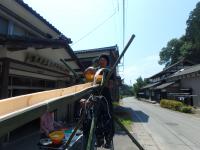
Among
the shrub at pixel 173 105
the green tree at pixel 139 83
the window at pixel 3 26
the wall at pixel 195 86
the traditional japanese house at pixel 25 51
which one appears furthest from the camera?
the green tree at pixel 139 83

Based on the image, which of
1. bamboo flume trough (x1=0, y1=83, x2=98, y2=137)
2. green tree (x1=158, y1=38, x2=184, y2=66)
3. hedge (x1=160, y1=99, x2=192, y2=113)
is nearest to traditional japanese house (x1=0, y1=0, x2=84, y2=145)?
bamboo flume trough (x1=0, y1=83, x2=98, y2=137)

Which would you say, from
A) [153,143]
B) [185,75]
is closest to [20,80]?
[153,143]

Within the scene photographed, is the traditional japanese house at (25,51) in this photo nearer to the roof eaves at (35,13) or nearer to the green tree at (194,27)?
the roof eaves at (35,13)

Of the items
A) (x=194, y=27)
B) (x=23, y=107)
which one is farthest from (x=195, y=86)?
(x=23, y=107)

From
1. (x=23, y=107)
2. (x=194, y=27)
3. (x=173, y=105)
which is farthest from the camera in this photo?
(x=194, y=27)

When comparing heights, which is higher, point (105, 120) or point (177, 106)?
point (105, 120)

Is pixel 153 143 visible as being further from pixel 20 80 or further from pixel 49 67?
pixel 20 80

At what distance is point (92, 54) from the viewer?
22781 mm

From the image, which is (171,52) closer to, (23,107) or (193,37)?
(193,37)

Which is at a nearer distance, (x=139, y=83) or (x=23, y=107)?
(x=23, y=107)

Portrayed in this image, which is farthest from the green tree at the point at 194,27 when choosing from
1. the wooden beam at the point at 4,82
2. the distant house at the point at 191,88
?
the wooden beam at the point at 4,82

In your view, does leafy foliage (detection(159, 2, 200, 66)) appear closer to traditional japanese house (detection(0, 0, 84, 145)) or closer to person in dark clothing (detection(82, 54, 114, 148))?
traditional japanese house (detection(0, 0, 84, 145))

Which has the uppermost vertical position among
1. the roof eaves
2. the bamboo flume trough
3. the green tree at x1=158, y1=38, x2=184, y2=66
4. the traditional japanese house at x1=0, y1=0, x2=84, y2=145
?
the green tree at x1=158, y1=38, x2=184, y2=66

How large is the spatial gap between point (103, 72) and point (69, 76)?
8.95 m
